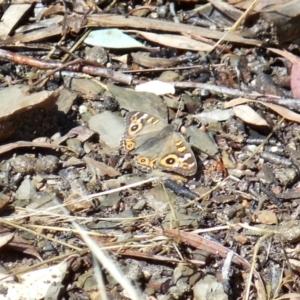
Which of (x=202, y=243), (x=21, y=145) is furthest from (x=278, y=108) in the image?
(x=21, y=145)

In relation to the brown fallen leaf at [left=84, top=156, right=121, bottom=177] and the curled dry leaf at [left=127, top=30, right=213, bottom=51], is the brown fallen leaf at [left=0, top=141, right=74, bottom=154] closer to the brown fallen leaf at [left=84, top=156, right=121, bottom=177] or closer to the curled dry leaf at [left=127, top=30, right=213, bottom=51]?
the brown fallen leaf at [left=84, top=156, right=121, bottom=177]

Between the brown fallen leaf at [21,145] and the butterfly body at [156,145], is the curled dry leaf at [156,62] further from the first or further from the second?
the brown fallen leaf at [21,145]

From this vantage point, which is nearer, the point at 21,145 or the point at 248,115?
the point at 21,145

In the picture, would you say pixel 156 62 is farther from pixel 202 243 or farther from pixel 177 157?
pixel 202 243

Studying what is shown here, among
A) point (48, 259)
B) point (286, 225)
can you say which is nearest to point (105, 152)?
point (48, 259)

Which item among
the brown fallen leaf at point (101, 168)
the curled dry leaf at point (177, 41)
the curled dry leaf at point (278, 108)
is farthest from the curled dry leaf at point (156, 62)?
the brown fallen leaf at point (101, 168)

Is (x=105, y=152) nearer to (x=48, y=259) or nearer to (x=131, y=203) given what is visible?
(x=131, y=203)
